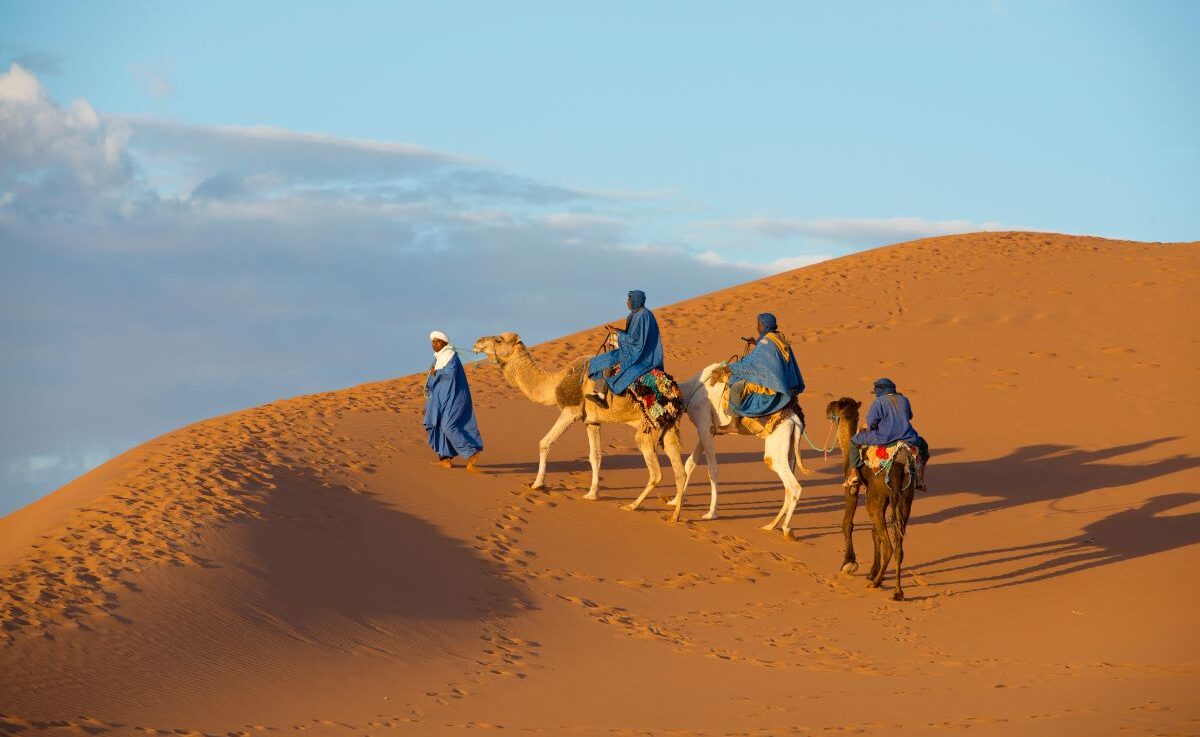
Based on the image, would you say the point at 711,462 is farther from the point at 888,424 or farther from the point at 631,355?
the point at 888,424

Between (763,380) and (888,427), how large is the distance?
2040 millimetres

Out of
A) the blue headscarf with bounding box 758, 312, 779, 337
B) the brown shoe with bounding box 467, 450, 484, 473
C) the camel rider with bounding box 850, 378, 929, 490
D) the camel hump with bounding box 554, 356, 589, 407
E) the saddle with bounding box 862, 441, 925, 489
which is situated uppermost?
the blue headscarf with bounding box 758, 312, 779, 337

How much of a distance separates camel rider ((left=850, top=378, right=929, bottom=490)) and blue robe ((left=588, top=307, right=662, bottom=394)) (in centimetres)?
285

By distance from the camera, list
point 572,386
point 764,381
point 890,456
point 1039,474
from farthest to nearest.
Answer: point 1039,474, point 572,386, point 764,381, point 890,456

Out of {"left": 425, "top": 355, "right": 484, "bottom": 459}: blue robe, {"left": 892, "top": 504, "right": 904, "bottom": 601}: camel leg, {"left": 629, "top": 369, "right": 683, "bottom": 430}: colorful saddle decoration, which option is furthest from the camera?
{"left": 425, "top": 355, "right": 484, "bottom": 459}: blue robe

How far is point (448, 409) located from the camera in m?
17.4

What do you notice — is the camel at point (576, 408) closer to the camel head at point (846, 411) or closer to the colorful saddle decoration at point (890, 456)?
the camel head at point (846, 411)

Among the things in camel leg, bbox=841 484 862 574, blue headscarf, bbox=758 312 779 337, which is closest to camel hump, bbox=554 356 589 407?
blue headscarf, bbox=758 312 779 337

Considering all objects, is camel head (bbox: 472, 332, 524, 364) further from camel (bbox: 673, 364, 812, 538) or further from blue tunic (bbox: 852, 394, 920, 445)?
blue tunic (bbox: 852, 394, 920, 445)

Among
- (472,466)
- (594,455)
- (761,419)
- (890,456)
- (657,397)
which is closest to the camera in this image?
(890,456)

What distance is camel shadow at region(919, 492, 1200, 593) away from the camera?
15.7 meters

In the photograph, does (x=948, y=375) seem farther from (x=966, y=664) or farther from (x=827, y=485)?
(x=966, y=664)

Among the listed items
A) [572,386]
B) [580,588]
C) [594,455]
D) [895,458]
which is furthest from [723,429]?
[580,588]

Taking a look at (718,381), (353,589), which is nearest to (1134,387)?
(718,381)
